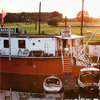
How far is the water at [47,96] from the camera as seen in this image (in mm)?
18906

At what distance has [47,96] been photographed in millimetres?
19938

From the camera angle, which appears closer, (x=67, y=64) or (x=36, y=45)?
(x=67, y=64)

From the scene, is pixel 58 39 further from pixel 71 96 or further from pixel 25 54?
pixel 71 96

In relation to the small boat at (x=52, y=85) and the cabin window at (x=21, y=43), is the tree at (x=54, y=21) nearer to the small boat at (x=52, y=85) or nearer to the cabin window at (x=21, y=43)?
the cabin window at (x=21, y=43)

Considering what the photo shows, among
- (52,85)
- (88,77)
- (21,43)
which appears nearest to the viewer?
(52,85)

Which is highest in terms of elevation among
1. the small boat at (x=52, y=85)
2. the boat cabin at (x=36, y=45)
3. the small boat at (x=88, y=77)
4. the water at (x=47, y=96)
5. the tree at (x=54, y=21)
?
the tree at (x=54, y=21)

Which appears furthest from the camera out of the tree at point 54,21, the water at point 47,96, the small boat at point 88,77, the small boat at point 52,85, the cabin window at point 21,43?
the tree at point 54,21

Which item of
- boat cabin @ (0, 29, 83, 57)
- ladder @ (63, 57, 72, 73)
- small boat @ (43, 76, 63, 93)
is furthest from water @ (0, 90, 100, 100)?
boat cabin @ (0, 29, 83, 57)

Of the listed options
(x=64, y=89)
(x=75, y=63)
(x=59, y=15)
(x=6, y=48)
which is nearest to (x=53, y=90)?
(x=64, y=89)

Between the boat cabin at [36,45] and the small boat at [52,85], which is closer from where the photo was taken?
the small boat at [52,85]

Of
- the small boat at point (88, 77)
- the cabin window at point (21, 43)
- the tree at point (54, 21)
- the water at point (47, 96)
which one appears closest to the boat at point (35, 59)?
the cabin window at point (21, 43)

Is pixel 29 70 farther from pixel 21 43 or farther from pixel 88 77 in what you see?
pixel 88 77

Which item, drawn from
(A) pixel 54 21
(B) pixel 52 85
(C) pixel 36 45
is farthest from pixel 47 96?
(A) pixel 54 21

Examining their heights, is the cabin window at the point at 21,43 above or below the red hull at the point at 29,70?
above
